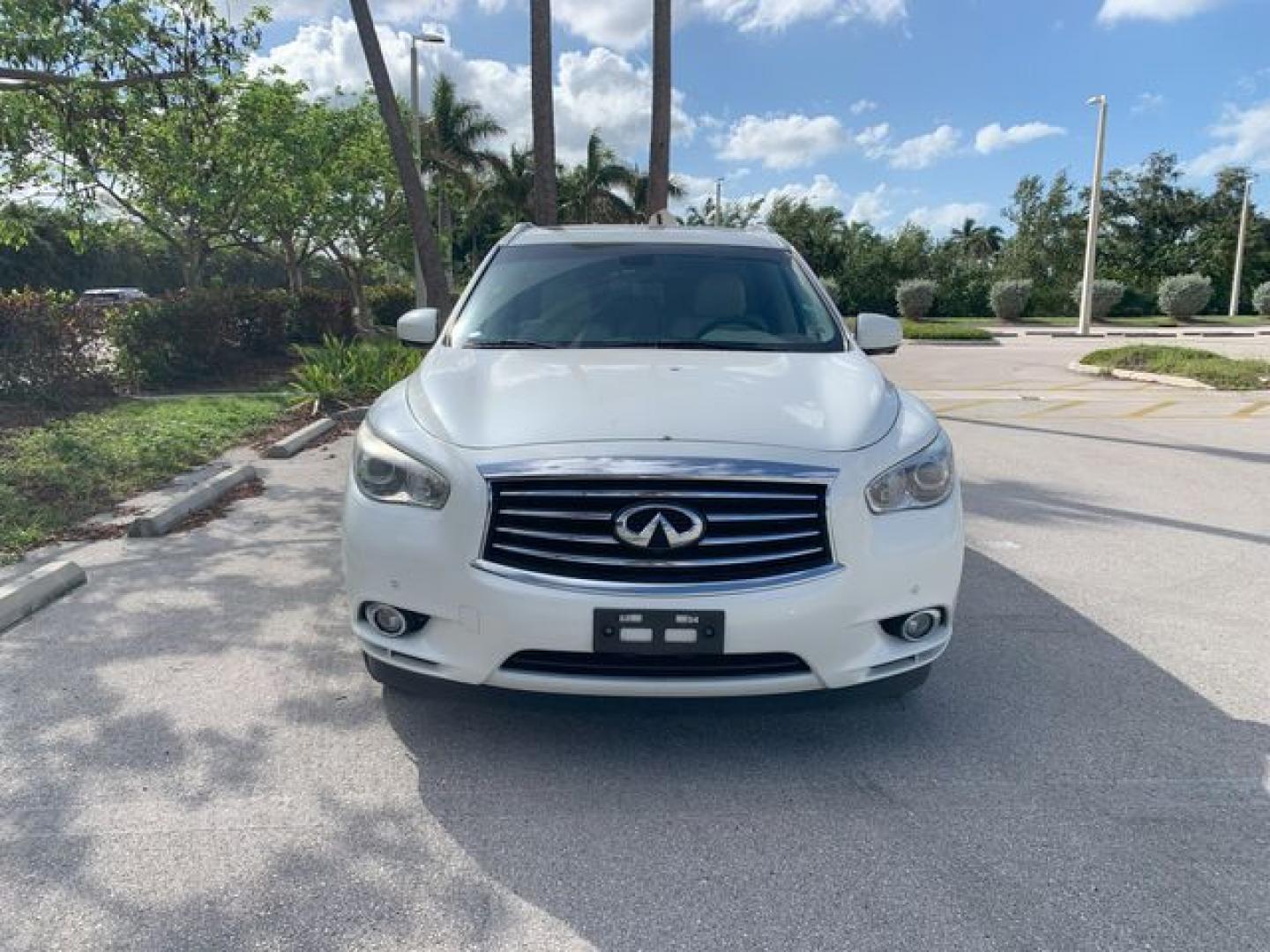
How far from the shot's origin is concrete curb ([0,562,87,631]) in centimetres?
452

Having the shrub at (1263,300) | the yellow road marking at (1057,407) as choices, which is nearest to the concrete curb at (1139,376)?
the yellow road marking at (1057,407)

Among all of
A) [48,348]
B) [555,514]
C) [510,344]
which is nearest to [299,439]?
[48,348]

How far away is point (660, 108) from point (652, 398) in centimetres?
1015

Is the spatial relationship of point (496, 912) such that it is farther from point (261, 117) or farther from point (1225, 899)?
point (261, 117)

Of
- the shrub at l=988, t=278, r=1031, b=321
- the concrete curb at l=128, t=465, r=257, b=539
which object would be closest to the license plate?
the concrete curb at l=128, t=465, r=257, b=539

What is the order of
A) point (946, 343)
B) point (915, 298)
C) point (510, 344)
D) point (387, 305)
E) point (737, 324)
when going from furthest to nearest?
point (915, 298), point (387, 305), point (946, 343), point (737, 324), point (510, 344)

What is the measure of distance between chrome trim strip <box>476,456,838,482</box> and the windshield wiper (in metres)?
1.26

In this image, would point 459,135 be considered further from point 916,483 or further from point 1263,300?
point 916,483

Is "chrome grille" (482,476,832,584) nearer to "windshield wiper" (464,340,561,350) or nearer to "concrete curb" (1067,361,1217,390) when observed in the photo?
"windshield wiper" (464,340,561,350)

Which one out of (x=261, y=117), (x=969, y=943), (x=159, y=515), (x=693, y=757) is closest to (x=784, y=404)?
(x=693, y=757)

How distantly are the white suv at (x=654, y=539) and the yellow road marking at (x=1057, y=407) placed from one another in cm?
983

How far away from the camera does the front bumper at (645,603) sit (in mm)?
2857

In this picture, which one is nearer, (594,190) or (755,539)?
(755,539)

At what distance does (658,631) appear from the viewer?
2.84m
